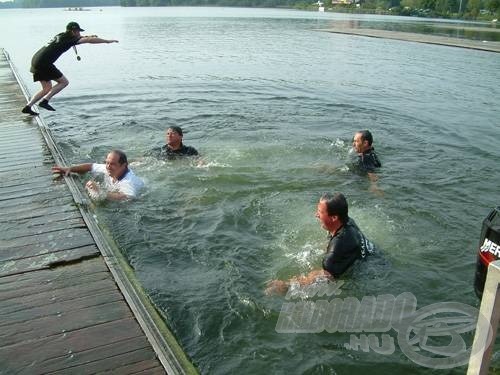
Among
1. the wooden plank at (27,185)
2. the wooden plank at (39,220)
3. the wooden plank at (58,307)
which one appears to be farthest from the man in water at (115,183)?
the wooden plank at (58,307)

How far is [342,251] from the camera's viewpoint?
5422 mm

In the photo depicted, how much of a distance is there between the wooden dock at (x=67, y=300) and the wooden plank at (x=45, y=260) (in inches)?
0.4

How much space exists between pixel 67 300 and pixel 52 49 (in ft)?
29.0

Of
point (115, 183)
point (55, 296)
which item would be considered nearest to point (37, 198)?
point (115, 183)

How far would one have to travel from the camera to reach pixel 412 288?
5.94 meters

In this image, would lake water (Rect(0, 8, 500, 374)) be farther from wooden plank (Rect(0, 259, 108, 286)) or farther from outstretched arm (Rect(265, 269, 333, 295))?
wooden plank (Rect(0, 259, 108, 286))

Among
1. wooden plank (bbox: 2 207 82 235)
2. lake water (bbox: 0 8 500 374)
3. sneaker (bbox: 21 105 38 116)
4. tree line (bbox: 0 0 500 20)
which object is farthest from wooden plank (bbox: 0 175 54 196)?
tree line (bbox: 0 0 500 20)

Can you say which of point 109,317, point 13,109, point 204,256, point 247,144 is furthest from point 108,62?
point 109,317

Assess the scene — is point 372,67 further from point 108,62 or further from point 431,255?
point 431,255

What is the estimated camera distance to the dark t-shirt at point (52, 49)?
11438mm

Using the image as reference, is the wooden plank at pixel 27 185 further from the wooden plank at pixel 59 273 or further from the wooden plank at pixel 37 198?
the wooden plank at pixel 59 273

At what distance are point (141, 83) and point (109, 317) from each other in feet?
56.5

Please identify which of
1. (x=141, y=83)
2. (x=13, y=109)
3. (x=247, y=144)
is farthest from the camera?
(x=141, y=83)

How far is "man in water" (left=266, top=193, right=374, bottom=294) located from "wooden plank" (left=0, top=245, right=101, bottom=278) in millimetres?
2816
